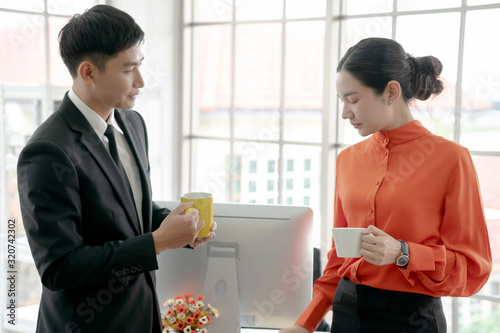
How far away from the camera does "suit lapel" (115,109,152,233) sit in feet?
4.83

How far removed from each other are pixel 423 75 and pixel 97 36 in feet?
3.20

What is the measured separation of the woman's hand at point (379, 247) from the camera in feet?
4.33

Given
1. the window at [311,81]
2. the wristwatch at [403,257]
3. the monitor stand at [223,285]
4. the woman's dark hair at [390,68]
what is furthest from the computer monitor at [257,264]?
the window at [311,81]

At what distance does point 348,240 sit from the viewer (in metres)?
1.34

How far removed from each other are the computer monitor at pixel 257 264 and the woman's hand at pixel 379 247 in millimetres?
334

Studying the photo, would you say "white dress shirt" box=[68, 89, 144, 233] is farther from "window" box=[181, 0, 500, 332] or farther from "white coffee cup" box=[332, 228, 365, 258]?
"window" box=[181, 0, 500, 332]

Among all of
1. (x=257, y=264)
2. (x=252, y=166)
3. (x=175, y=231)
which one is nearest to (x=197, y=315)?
(x=257, y=264)

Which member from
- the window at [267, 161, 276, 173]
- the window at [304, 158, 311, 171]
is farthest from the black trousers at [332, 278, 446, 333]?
the window at [267, 161, 276, 173]

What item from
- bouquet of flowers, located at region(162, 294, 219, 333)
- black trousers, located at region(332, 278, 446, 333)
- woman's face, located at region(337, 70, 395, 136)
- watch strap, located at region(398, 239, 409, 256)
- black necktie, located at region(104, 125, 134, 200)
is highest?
woman's face, located at region(337, 70, 395, 136)

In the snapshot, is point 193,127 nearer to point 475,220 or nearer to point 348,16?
point 348,16

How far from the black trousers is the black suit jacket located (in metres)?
0.59

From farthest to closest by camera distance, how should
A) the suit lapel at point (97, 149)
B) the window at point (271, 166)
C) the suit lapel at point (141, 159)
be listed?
the window at point (271, 166), the suit lapel at point (141, 159), the suit lapel at point (97, 149)

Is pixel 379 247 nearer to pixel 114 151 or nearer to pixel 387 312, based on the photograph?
pixel 387 312

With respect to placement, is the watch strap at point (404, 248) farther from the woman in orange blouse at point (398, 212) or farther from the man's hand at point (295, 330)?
the man's hand at point (295, 330)
